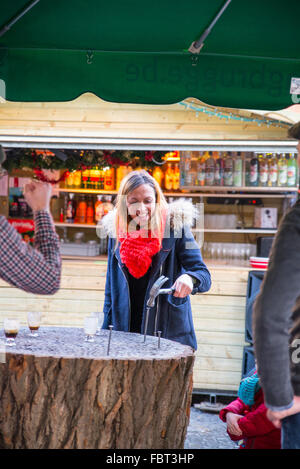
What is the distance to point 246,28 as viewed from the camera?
2580mm

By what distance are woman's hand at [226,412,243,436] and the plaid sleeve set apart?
1010 mm

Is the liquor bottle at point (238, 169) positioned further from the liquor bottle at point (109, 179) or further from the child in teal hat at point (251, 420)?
the child in teal hat at point (251, 420)

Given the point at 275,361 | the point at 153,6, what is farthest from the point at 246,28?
the point at 275,361

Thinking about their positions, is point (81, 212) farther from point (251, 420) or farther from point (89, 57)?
point (251, 420)

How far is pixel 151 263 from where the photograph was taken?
3.38 metres

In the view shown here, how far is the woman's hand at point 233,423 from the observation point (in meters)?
2.41

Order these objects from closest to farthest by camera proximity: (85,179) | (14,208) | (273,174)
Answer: (273,174) → (85,179) → (14,208)

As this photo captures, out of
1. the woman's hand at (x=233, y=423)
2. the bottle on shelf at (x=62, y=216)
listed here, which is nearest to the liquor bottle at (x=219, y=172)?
the bottle on shelf at (x=62, y=216)

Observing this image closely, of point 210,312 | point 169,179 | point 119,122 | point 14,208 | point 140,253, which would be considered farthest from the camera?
point 14,208

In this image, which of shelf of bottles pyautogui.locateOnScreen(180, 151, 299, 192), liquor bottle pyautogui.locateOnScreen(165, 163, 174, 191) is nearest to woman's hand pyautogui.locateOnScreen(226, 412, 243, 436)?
shelf of bottles pyautogui.locateOnScreen(180, 151, 299, 192)

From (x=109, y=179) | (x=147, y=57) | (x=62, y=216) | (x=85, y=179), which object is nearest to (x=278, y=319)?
(x=147, y=57)

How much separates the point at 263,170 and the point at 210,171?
0.59m

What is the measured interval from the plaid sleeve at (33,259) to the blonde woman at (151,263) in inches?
47.5

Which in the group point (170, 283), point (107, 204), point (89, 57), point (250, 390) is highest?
point (89, 57)
